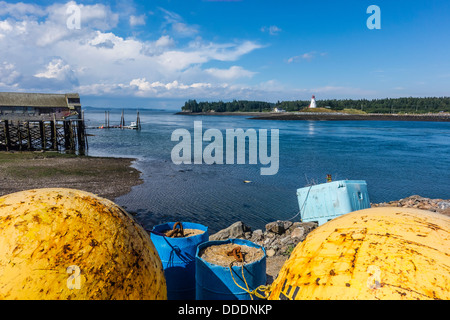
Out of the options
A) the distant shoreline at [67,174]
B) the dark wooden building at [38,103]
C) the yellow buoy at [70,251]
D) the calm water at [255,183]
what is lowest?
the calm water at [255,183]

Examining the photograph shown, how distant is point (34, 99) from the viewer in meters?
44.7

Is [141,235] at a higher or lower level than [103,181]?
higher

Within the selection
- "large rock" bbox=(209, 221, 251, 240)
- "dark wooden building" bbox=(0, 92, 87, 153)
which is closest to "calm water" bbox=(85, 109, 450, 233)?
"large rock" bbox=(209, 221, 251, 240)

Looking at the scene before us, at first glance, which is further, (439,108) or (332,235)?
(439,108)

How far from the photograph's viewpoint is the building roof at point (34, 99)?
141ft

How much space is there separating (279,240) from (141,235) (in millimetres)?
8726

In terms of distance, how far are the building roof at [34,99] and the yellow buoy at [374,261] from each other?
2012 inches

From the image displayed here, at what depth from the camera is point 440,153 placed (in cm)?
3650

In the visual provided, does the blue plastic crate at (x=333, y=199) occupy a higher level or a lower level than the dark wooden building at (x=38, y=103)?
lower

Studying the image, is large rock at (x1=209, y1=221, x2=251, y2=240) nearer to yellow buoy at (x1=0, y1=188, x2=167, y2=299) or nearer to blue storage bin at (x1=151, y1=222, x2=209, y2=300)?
blue storage bin at (x1=151, y1=222, x2=209, y2=300)

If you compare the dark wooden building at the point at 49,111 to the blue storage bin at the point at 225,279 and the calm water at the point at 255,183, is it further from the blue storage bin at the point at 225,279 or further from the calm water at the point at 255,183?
the blue storage bin at the point at 225,279

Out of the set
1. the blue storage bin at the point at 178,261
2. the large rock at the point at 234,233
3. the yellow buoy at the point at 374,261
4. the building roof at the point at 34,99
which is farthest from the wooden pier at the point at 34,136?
the yellow buoy at the point at 374,261
